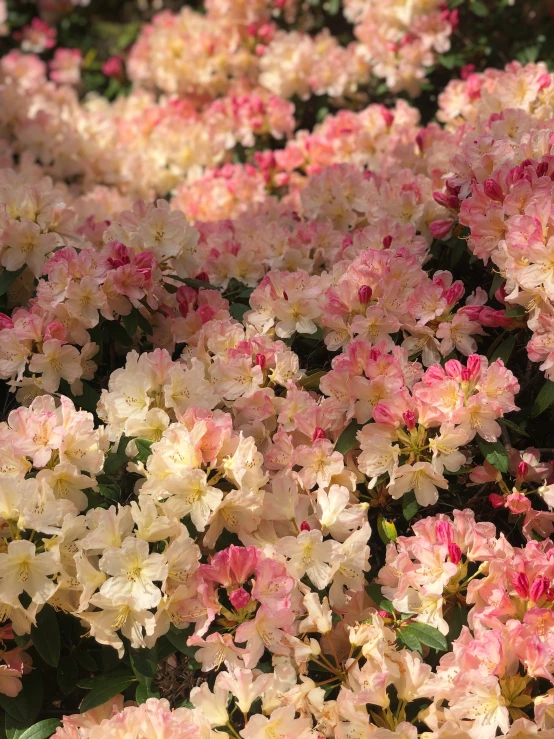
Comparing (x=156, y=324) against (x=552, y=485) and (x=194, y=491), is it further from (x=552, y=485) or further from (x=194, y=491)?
(x=552, y=485)

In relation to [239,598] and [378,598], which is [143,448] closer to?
[239,598]

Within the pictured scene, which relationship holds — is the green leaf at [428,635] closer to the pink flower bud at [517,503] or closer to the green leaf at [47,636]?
the pink flower bud at [517,503]

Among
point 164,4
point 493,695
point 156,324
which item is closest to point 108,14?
point 164,4

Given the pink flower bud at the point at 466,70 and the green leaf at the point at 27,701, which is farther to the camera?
the pink flower bud at the point at 466,70

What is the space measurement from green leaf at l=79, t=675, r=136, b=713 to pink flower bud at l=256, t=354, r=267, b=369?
58cm

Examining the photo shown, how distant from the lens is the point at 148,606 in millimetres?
1235

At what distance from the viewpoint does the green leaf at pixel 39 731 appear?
130 cm

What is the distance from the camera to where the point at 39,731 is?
1307 mm

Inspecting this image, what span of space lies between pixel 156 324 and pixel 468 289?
0.67 metres

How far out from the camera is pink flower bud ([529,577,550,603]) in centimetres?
123

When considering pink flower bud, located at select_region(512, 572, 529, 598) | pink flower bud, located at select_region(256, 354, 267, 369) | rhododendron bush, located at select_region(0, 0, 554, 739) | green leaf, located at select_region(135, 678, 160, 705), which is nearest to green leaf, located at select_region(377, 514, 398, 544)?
rhododendron bush, located at select_region(0, 0, 554, 739)

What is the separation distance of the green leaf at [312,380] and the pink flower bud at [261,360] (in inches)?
3.8

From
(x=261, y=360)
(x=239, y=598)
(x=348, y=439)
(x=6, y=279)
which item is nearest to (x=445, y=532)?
(x=348, y=439)

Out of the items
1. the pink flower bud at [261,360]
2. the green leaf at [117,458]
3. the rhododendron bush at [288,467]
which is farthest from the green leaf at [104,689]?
the pink flower bud at [261,360]
